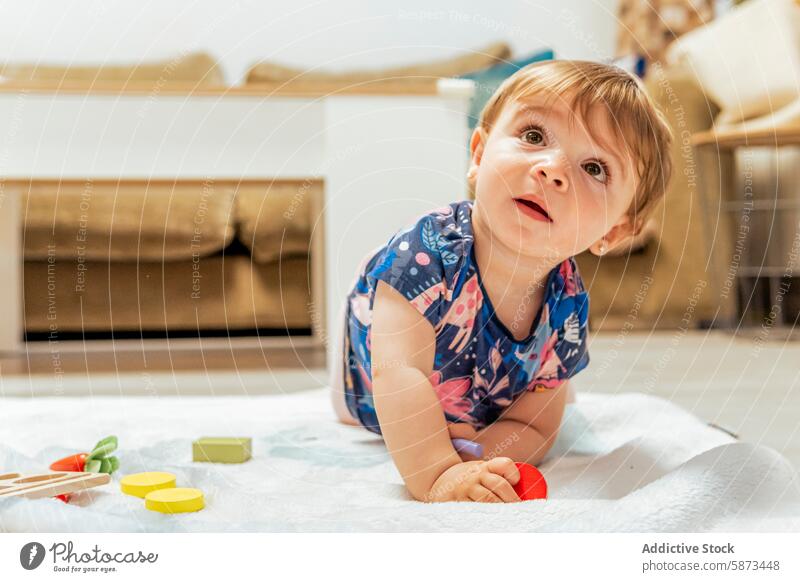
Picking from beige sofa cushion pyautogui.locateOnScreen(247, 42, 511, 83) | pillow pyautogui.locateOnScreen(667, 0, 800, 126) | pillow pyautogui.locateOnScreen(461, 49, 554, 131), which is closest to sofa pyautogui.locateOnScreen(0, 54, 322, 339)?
beige sofa cushion pyautogui.locateOnScreen(247, 42, 511, 83)

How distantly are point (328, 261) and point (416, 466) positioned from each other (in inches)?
20.7

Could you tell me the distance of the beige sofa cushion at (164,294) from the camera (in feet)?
5.40

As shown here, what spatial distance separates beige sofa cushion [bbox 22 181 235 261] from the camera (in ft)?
5.26

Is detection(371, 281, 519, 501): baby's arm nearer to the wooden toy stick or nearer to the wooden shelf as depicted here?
the wooden toy stick

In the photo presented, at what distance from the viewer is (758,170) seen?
6.25 ft

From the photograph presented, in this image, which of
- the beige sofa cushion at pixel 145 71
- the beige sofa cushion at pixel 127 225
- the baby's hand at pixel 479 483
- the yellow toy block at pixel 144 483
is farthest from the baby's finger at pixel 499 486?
the beige sofa cushion at pixel 145 71

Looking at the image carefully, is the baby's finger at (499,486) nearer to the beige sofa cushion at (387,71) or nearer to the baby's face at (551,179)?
the baby's face at (551,179)

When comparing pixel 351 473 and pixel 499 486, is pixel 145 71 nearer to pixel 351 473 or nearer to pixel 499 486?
pixel 351 473

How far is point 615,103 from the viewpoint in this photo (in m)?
0.58

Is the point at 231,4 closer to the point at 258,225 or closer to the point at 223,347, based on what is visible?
the point at 258,225

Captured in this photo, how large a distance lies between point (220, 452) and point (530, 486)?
10.0 inches

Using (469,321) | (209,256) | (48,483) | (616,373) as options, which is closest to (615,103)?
(469,321)
